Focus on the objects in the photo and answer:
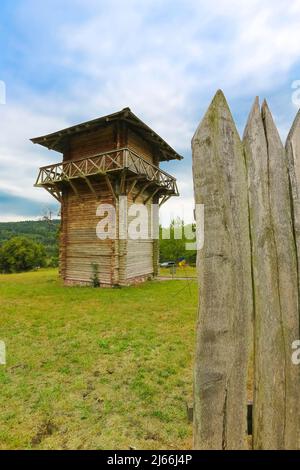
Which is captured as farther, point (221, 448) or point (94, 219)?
point (94, 219)

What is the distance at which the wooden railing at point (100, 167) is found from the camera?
39.9 feet

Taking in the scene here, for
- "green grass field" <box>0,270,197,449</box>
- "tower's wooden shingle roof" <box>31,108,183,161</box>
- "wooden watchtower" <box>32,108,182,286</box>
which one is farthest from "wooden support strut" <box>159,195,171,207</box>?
"green grass field" <box>0,270,197,449</box>

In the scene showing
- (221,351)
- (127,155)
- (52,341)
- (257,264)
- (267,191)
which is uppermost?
(127,155)

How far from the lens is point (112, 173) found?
12430mm

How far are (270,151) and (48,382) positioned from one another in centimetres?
435

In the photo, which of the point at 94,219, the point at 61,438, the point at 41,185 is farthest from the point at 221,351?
the point at 41,185

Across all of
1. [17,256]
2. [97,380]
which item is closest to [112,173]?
[97,380]

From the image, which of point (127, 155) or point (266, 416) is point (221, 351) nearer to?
point (266, 416)

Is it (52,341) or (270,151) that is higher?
(270,151)

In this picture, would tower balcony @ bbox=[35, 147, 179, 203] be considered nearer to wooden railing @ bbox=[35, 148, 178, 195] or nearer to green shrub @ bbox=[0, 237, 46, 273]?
wooden railing @ bbox=[35, 148, 178, 195]

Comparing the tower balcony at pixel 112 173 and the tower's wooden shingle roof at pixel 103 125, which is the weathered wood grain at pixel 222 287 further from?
the tower's wooden shingle roof at pixel 103 125

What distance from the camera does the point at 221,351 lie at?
140 centimetres

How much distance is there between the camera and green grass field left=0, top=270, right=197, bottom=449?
104 inches

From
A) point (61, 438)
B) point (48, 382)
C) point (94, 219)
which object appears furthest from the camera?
point (94, 219)
